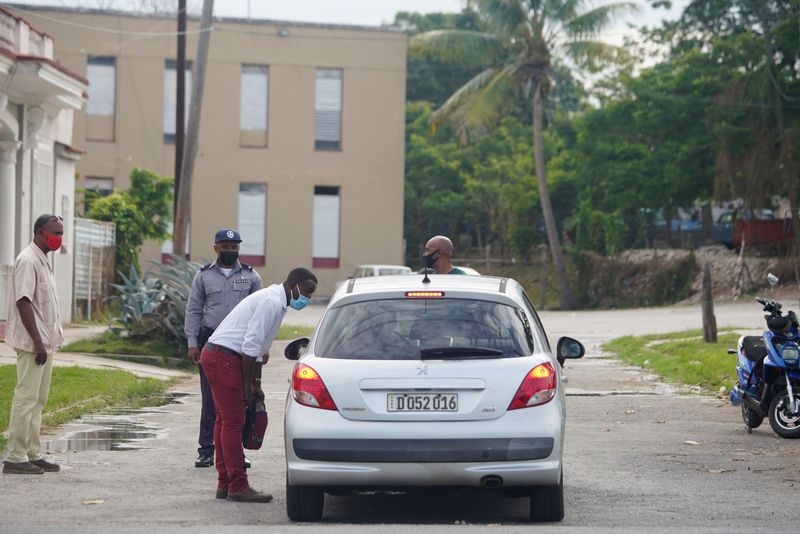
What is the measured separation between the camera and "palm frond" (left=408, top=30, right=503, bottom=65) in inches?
1811

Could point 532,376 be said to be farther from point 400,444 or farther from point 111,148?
point 111,148

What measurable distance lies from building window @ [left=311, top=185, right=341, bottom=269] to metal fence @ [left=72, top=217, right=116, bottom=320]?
18694 millimetres

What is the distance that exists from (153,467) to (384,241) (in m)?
38.3

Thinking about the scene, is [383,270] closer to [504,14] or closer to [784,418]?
[504,14]

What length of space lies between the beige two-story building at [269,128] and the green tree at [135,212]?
10.3 metres

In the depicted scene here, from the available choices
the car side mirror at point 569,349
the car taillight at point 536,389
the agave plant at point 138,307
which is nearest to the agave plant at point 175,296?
the agave plant at point 138,307

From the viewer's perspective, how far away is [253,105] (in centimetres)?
4797

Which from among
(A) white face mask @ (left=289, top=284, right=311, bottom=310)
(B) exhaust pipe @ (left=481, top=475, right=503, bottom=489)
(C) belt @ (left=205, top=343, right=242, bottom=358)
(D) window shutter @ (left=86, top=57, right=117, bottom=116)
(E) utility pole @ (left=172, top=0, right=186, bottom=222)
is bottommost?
(B) exhaust pipe @ (left=481, top=475, right=503, bottom=489)

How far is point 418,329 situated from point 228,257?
8.94 ft

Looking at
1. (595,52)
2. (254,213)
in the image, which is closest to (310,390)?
(595,52)

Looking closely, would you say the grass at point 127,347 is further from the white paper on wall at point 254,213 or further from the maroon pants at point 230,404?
the white paper on wall at point 254,213

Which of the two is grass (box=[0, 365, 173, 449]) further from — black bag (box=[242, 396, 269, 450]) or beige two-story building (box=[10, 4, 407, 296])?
beige two-story building (box=[10, 4, 407, 296])

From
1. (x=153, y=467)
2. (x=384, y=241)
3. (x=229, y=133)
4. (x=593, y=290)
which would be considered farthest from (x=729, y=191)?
(x=153, y=467)

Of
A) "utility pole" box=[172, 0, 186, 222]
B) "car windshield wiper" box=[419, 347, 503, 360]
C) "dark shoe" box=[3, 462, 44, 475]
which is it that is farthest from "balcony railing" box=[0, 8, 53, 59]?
"car windshield wiper" box=[419, 347, 503, 360]
